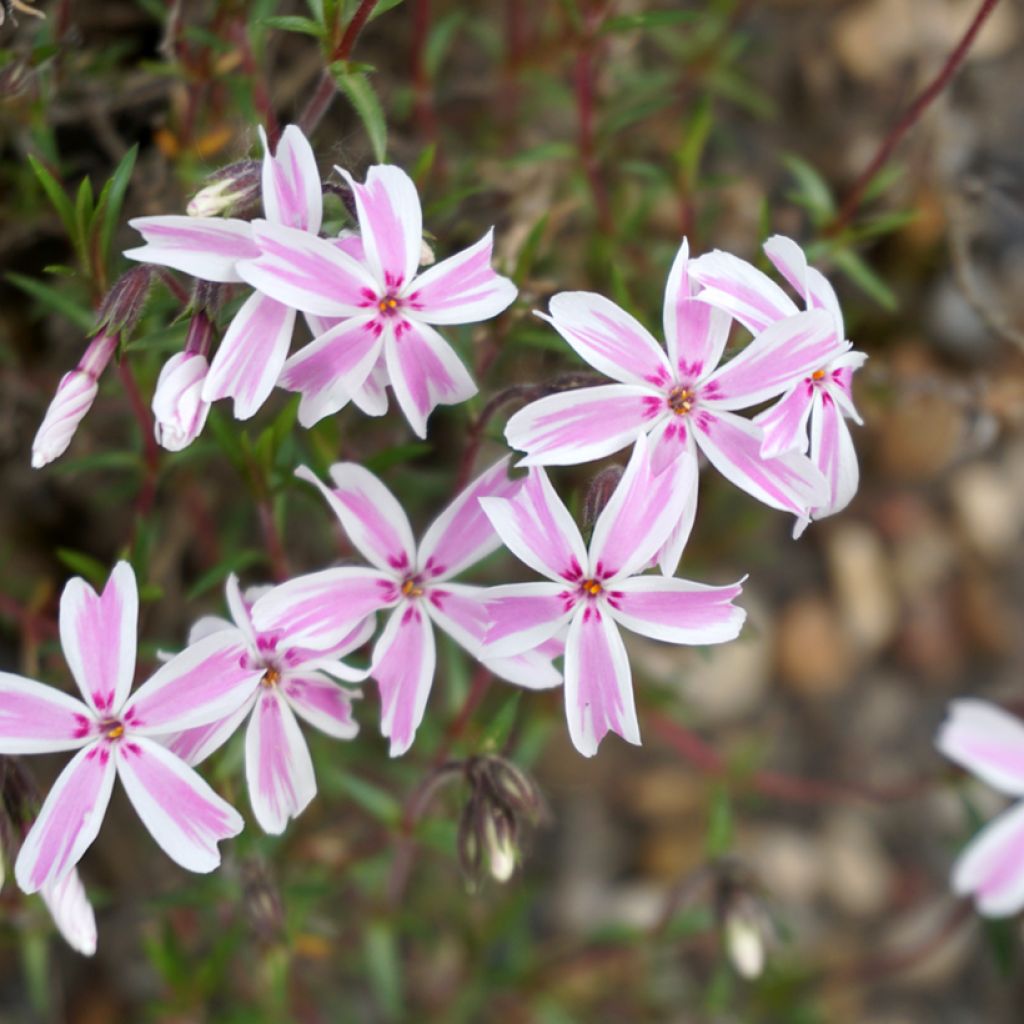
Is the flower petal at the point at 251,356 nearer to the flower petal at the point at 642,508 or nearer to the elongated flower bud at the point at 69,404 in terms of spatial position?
the elongated flower bud at the point at 69,404

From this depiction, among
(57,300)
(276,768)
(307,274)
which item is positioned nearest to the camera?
(307,274)

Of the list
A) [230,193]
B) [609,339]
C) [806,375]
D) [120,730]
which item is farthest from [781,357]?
[120,730]

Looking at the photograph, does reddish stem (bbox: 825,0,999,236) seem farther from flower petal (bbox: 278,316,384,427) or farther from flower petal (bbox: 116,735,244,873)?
flower petal (bbox: 116,735,244,873)

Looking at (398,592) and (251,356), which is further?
(398,592)

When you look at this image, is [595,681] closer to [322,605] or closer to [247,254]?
[322,605]

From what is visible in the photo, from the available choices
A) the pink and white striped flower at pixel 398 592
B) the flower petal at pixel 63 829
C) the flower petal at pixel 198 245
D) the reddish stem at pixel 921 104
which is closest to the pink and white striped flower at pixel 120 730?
the flower petal at pixel 63 829

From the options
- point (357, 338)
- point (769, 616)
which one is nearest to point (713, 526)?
point (769, 616)

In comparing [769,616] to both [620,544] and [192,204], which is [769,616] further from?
[192,204]
